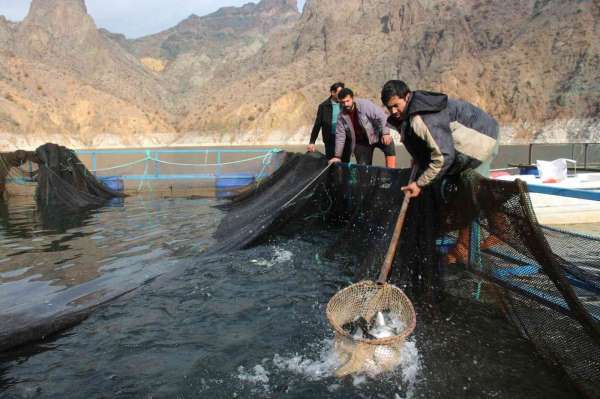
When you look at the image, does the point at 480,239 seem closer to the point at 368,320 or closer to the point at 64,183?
the point at 368,320

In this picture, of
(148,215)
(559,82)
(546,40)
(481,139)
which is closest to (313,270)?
(481,139)

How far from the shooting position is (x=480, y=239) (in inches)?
148

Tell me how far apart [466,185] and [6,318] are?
4.31 meters

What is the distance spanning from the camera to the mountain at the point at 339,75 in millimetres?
68812

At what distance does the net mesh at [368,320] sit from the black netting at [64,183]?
31.4ft

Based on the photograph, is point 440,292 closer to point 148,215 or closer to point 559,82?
point 148,215

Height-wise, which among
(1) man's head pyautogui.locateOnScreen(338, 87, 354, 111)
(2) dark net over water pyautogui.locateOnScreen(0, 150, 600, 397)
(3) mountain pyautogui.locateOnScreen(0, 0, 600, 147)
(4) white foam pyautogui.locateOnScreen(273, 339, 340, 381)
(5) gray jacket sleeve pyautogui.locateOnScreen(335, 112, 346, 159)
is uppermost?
(3) mountain pyautogui.locateOnScreen(0, 0, 600, 147)

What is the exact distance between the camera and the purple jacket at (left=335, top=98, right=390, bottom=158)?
22.0 ft

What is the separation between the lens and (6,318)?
4.59m

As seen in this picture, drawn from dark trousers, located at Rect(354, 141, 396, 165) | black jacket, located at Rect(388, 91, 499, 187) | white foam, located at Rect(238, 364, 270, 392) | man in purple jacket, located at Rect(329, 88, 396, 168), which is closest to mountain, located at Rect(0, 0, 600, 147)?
dark trousers, located at Rect(354, 141, 396, 165)

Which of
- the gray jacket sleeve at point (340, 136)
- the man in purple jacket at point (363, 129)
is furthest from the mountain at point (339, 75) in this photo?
the gray jacket sleeve at point (340, 136)

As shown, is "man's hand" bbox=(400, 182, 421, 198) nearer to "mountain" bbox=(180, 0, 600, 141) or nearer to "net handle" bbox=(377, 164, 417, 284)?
"net handle" bbox=(377, 164, 417, 284)

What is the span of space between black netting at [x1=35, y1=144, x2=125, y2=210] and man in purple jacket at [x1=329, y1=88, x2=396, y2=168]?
7479 millimetres

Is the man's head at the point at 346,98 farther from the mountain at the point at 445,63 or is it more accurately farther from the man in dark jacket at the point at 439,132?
the mountain at the point at 445,63
